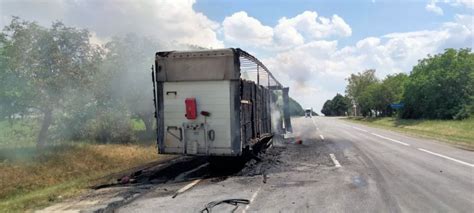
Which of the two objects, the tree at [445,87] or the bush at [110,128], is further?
the tree at [445,87]

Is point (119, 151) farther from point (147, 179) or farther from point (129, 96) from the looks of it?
point (147, 179)

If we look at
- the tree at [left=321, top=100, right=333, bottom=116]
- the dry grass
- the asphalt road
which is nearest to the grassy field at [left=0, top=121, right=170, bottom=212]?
the dry grass

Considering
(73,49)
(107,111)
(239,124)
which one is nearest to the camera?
(239,124)

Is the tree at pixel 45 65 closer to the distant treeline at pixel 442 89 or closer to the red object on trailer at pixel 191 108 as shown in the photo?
the red object on trailer at pixel 191 108

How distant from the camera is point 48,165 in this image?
559 inches

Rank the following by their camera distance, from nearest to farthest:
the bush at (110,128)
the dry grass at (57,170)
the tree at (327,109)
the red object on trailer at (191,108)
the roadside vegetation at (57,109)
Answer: the dry grass at (57,170) → the red object on trailer at (191,108) → the roadside vegetation at (57,109) → the bush at (110,128) → the tree at (327,109)

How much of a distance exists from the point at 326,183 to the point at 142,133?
1928cm

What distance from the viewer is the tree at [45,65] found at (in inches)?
586

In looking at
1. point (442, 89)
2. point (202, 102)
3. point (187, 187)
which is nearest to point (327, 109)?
point (442, 89)

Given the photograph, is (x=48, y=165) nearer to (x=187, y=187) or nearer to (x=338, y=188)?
(x=187, y=187)

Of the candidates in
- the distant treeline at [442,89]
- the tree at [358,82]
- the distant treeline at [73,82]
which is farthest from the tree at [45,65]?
the tree at [358,82]

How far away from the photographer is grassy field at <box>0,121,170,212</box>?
10.2 metres

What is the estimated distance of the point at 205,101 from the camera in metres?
10.3

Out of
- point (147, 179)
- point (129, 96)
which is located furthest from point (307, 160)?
point (129, 96)
